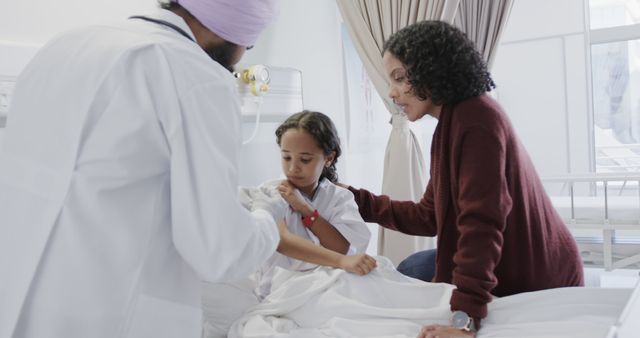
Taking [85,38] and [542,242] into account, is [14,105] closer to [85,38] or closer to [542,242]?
[85,38]

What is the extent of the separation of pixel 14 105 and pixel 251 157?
1373mm

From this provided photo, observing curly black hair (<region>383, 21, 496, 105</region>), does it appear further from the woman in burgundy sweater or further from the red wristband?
the red wristband

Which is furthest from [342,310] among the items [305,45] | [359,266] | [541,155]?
[541,155]

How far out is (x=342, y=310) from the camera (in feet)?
4.45

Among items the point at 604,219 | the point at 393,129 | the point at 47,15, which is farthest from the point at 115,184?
the point at 604,219

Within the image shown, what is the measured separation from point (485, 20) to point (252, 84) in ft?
4.35

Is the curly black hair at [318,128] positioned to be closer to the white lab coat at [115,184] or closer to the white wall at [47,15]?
the white wall at [47,15]

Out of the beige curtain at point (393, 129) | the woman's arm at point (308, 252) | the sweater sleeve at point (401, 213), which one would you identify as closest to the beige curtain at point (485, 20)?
the beige curtain at point (393, 129)

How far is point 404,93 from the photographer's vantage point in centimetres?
161

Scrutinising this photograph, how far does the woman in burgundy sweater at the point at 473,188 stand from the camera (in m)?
1.33

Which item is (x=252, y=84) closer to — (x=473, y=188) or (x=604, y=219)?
(x=473, y=188)

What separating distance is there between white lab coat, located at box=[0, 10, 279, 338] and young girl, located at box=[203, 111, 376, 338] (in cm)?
65

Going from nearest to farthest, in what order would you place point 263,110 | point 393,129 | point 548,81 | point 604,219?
point 263,110
point 393,129
point 604,219
point 548,81

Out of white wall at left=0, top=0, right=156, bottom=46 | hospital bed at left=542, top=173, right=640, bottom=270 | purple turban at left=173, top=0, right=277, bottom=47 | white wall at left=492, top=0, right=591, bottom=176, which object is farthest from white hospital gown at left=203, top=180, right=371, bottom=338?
white wall at left=492, top=0, right=591, bottom=176
